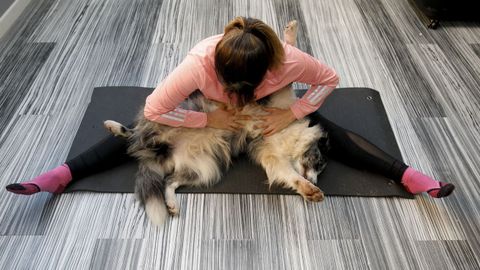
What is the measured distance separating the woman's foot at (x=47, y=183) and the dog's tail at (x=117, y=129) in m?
0.27

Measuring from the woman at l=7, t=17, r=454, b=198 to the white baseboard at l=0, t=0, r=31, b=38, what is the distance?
1.69m

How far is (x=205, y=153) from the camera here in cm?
169

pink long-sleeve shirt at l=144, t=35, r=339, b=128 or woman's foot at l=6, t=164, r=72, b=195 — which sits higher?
pink long-sleeve shirt at l=144, t=35, r=339, b=128

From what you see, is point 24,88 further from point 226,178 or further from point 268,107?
point 268,107

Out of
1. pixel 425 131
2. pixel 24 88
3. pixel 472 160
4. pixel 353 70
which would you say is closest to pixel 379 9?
pixel 353 70

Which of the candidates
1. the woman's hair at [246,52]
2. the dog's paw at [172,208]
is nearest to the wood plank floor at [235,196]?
the dog's paw at [172,208]

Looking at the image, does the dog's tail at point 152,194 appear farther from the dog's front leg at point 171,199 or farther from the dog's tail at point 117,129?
the dog's tail at point 117,129

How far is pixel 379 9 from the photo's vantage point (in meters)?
3.02

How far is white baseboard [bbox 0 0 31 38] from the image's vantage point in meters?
2.69

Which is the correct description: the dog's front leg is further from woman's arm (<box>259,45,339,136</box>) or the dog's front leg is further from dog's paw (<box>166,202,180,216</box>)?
woman's arm (<box>259,45,339,136</box>)

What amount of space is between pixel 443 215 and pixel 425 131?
1.85ft

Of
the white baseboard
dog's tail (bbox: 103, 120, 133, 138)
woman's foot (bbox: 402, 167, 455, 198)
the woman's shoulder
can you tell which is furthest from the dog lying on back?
the white baseboard

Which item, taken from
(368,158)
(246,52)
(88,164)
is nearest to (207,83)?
(246,52)

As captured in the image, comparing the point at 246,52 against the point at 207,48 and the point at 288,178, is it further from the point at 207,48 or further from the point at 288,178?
the point at 288,178
